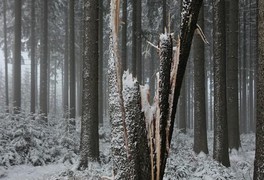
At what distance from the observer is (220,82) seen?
10.1 meters

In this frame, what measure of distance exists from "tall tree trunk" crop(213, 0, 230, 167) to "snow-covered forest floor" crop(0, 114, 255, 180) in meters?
0.49

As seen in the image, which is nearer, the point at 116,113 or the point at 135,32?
the point at 116,113

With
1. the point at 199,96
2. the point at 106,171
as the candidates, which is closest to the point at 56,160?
the point at 106,171

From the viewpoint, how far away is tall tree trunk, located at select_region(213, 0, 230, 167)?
10.1 meters

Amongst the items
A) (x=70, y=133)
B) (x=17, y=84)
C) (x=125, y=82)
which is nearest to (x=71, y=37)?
(x=17, y=84)

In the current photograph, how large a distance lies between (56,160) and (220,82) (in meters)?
5.98

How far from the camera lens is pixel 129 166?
189 cm

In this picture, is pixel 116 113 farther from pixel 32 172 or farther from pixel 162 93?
pixel 32 172

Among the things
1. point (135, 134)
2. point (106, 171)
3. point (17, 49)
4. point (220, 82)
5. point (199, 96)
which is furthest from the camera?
point (17, 49)

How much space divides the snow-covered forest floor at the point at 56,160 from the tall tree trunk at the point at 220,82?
1.62ft

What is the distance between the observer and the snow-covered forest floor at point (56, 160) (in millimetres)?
8641

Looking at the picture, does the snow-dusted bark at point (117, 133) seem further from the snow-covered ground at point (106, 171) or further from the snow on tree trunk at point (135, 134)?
the snow-covered ground at point (106, 171)

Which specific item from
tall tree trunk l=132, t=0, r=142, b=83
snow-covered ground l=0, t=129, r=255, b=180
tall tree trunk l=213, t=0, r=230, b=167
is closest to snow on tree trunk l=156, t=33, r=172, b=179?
snow-covered ground l=0, t=129, r=255, b=180

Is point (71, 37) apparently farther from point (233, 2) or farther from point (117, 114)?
point (117, 114)
